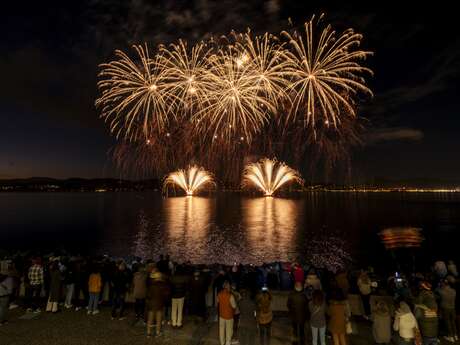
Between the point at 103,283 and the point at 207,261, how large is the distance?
2639 cm

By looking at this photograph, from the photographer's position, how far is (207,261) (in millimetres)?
37125

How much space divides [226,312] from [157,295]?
7.40ft

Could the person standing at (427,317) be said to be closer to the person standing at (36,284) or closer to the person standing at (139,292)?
the person standing at (139,292)

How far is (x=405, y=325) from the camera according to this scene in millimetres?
7828

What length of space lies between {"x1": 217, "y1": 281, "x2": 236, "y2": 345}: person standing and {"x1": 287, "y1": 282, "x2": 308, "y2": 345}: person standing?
1665 millimetres

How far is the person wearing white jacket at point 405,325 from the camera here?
780cm

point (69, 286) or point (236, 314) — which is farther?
point (69, 286)

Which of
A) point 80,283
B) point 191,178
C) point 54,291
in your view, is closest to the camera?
point 54,291

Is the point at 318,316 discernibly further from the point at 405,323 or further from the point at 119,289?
the point at 119,289

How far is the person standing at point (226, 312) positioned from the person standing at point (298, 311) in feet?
5.46

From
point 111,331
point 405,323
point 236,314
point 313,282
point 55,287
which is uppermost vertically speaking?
point 313,282

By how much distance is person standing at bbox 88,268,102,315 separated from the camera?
10930mm

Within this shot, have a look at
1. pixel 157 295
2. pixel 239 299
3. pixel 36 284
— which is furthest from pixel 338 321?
pixel 36 284

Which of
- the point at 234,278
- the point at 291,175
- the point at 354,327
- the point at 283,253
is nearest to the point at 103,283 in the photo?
the point at 234,278
